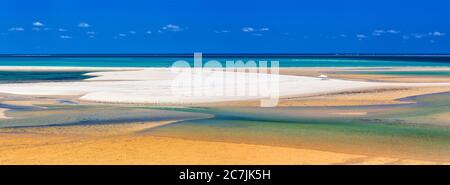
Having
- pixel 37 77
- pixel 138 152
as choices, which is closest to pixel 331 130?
pixel 138 152

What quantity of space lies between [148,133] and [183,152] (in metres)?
2.42

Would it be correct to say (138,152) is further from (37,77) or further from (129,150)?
(37,77)

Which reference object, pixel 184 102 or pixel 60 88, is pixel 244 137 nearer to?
pixel 184 102

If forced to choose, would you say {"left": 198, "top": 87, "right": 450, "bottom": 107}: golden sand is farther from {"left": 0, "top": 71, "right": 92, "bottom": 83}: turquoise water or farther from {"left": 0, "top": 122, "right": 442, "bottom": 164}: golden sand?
{"left": 0, "top": 71, "right": 92, "bottom": 83}: turquoise water

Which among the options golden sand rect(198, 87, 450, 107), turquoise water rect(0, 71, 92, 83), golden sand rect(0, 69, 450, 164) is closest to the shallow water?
golden sand rect(0, 69, 450, 164)

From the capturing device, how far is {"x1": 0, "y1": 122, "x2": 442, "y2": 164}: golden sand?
9906mm

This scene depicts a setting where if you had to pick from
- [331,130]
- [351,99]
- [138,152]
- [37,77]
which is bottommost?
[138,152]

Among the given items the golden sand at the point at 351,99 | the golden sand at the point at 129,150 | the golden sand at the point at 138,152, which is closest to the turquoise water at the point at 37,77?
the golden sand at the point at 351,99

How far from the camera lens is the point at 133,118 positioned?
15.5 meters

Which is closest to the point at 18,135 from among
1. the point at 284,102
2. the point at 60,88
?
the point at 284,102

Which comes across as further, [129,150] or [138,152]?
[129,150]

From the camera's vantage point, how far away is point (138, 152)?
10.7m

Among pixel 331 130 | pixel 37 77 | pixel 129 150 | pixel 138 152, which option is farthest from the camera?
pixel 37 77

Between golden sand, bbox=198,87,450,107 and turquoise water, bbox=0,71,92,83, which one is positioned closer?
golden sand, bbox=198,87,450,107
